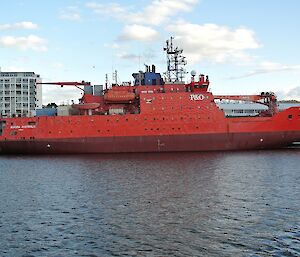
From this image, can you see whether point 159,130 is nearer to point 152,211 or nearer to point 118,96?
point 118,96

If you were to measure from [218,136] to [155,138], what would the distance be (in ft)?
17.4

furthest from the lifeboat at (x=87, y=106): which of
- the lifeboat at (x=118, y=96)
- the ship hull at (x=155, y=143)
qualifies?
the ship hull at (x=155, y=143)

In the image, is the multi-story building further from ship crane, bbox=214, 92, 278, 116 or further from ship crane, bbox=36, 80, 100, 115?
ship crane, bbox=214, 92, 278, 116

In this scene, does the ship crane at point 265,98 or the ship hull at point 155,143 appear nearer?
the ship hull at point 155,143

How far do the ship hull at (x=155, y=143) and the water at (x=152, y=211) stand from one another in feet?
31.0

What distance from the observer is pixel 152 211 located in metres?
13.7

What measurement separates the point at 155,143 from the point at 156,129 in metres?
1.17

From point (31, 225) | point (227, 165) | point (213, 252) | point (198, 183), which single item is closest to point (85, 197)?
point (31, 225)

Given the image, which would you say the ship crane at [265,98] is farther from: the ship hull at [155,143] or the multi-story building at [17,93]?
the multi-story building at [17,93]

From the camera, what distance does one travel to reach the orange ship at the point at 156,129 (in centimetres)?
3388

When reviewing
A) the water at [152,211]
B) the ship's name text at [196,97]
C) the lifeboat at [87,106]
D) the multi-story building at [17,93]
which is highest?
the multi-story building at [17,93]

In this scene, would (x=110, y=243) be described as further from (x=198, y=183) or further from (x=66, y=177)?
(x=66, y=177)

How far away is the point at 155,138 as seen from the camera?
3381cm

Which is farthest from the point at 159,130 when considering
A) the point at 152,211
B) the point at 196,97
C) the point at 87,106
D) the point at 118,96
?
the point at 152,211
